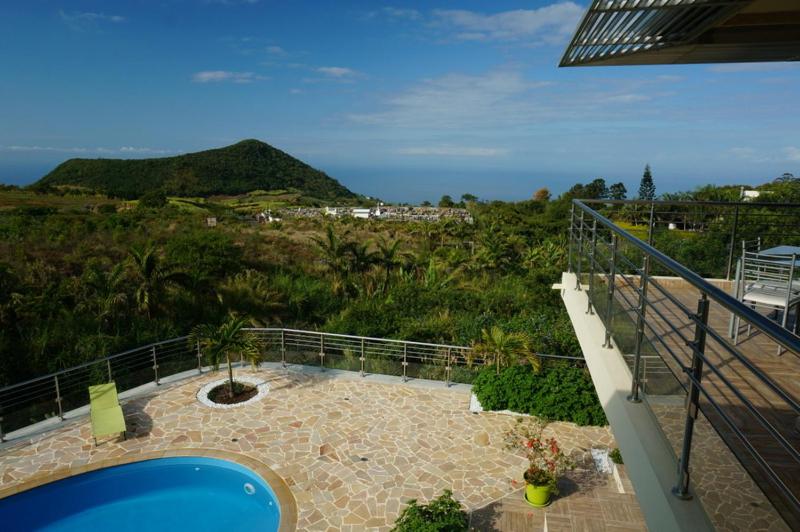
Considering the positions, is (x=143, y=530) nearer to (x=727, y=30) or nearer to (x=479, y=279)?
(x=727, y=30)

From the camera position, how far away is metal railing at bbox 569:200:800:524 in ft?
5.59

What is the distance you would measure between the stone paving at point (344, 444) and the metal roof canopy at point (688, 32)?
6.24 metres

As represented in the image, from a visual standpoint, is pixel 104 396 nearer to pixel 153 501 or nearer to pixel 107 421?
pixel 107 421

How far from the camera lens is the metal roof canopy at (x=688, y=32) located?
15.1 ft

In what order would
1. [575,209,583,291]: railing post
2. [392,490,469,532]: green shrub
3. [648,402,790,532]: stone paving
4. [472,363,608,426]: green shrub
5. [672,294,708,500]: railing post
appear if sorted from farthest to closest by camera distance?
1. [472,363,608,426]: green shrub
2. [392,490,469,532]: green shrub
3. [575,209,583,291]: railing post
4. [672,294,708,500]: railing post
5. [648,402,790,532]: stone paving

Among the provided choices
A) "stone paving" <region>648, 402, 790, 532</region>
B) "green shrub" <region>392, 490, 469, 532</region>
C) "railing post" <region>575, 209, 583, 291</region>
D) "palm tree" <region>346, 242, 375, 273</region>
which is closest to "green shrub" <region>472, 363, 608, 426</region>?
"green shrub" <region>392, 490, 469, 532</region>

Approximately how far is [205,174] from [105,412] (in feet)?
216

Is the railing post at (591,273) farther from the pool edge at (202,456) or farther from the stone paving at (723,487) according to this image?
the pool edge at (202,456)

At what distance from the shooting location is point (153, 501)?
330 inches

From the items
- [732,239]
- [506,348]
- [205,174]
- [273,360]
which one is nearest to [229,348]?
[273,360]

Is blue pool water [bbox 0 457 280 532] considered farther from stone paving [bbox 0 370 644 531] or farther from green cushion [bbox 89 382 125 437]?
green cushion [bbox 89 382 125 437]

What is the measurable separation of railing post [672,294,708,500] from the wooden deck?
0.05 metres

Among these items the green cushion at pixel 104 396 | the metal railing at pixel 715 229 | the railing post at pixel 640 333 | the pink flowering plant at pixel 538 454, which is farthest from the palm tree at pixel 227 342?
the railing post at pixel 640 333

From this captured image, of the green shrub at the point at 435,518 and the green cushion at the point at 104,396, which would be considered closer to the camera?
the green shrub at the point at 435,518
